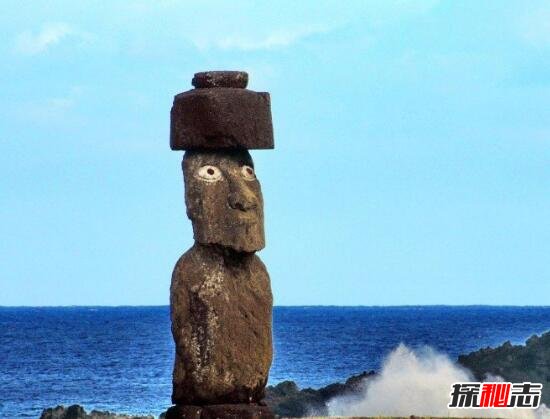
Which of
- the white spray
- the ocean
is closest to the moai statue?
the white spray

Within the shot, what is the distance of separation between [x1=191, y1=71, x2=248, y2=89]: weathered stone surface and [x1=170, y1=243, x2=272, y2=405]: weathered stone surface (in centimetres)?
195

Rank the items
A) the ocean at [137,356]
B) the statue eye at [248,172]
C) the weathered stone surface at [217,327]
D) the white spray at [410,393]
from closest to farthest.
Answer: the weathered stone surface at [217,327] < the statue eye at [248,172] < the white spray at [410,393] < the ocean at [137,356]

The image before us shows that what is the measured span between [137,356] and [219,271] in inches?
2230

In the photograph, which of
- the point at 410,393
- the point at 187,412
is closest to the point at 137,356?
the point at 410,393

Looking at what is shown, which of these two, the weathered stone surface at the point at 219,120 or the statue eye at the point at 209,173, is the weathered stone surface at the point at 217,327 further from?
the weathered stone surface at the point at 219,120

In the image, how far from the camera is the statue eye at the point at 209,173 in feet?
63.1

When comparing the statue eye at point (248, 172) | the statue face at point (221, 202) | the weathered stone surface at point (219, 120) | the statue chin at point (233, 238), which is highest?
the weathered stone surface at point (219, 120)

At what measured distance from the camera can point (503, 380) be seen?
38.0m

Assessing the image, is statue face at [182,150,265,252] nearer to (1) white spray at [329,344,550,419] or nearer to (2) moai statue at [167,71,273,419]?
(2) moai statue at [167,71,273,419]

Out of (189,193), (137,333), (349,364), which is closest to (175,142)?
(189,193)

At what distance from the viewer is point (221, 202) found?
63.0ft

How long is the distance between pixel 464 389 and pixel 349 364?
4331cm

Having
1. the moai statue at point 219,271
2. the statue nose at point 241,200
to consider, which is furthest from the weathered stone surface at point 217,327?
the statue nose at point 241,200

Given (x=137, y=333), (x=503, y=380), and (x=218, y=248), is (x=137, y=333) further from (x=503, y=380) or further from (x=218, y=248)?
(x=218, y=248)
